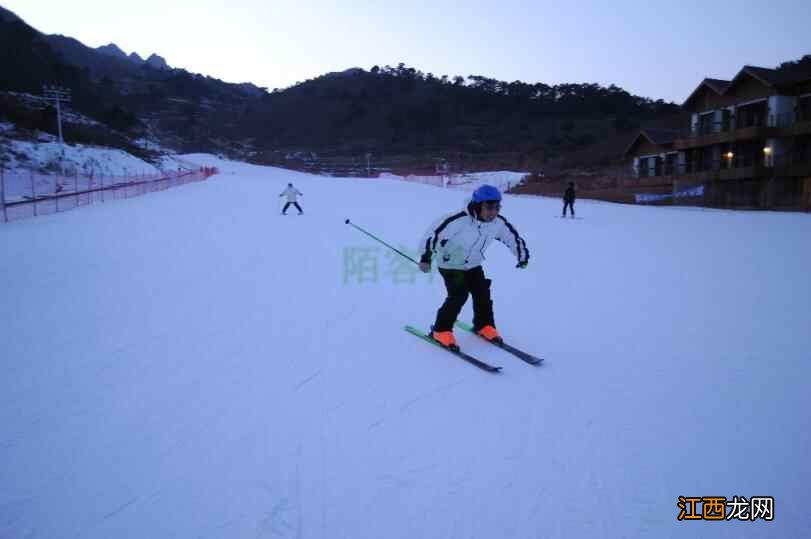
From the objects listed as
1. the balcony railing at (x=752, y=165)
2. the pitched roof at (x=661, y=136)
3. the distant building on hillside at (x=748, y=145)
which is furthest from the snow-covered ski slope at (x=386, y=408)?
the pitched roof at (x=661, y=136)

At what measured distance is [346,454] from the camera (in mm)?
3018

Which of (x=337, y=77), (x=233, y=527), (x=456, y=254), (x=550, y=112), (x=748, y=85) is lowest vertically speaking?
(x=233, y=527)

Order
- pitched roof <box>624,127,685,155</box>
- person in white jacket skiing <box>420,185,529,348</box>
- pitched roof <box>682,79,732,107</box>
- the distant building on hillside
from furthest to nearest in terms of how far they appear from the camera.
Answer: pitched roof <box>624,127,685,155</box> → pitched roof <box>682,79,732,107</box> → the distant building on hillside → person in white jacket skiing <box>420,185,529,348</box>

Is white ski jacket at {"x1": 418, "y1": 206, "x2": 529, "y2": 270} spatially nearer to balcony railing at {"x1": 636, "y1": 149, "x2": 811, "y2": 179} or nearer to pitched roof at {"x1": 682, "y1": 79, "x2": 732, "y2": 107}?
balcony railing at {"x1": 636, "y1": 149, "x2": 811, "y2": 179}

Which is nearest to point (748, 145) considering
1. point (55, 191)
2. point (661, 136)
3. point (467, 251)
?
point (661, 136)

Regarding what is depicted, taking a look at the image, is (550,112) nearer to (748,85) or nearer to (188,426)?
(748,85)

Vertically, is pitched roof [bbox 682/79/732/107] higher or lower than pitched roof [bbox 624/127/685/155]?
higher

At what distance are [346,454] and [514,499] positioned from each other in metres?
1.03

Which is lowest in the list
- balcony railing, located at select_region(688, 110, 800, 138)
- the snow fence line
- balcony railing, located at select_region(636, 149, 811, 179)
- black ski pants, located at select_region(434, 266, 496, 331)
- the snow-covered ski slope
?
the snow-covered ski slope

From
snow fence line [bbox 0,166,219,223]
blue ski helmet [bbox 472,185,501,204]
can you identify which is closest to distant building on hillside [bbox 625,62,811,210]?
blue ski helmet [bbox 472,185,501,204]

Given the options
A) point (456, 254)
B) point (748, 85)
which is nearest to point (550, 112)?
point (748, 85)

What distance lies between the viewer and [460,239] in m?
4.61

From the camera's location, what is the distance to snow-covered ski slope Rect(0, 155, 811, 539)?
2.54 m

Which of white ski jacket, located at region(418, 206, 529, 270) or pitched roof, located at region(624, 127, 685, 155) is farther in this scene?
pitched roof, located at region(624, 127, 685, 155)
